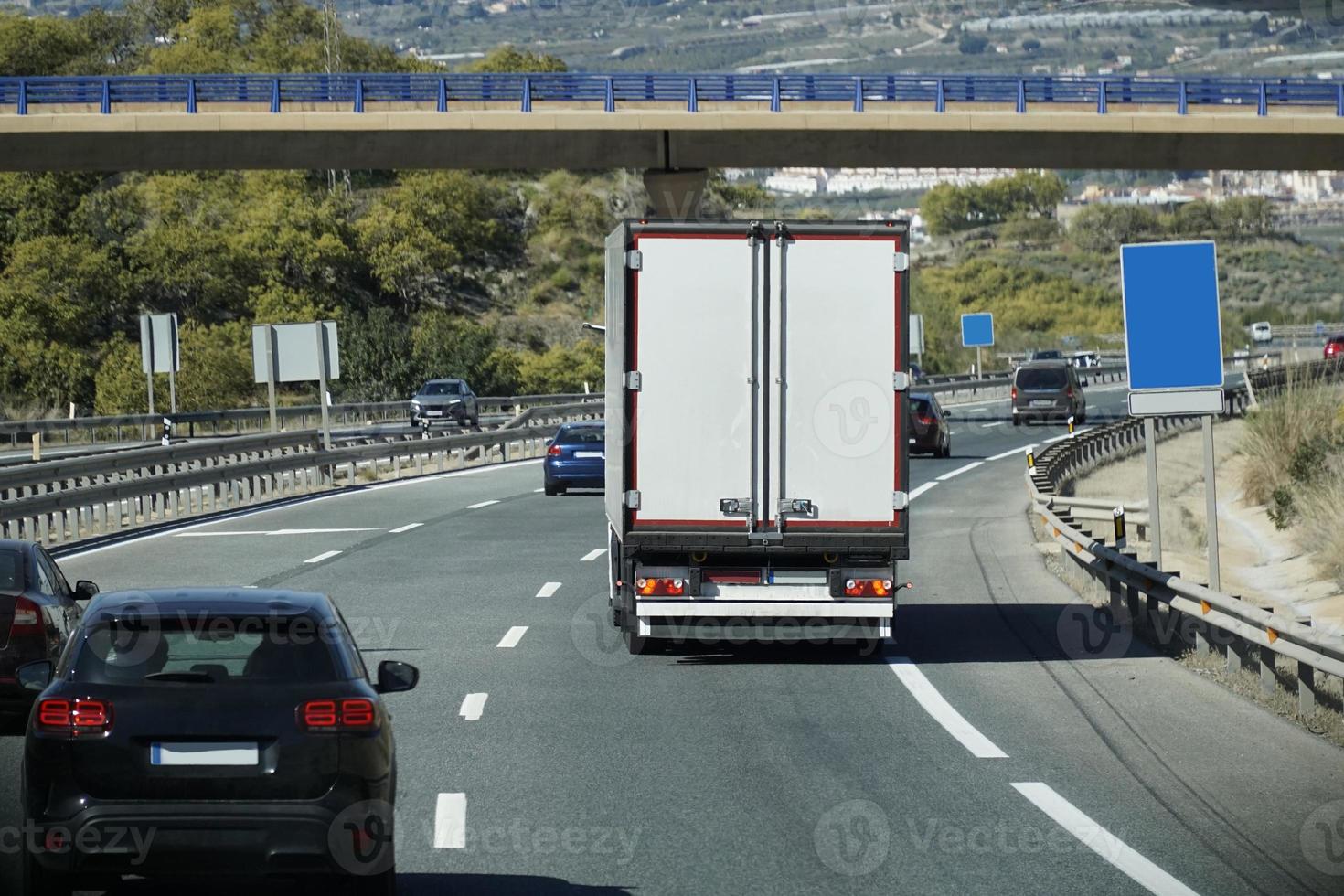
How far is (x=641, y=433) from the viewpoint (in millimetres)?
14758

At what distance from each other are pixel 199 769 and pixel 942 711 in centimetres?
674

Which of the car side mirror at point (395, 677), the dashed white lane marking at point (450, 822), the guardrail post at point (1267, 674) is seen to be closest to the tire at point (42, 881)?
the car side mirror at point (395, 677)

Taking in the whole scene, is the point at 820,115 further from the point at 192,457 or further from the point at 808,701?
the point at 808,701

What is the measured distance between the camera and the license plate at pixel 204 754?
7.14 metres

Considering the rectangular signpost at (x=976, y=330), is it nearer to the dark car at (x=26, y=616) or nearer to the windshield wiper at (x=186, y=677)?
the dark car at (x=26, y=616)

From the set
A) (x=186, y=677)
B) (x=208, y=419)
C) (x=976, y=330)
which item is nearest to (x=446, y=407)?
(x=208, y=419)

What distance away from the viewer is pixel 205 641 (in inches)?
301

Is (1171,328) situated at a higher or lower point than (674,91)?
lower

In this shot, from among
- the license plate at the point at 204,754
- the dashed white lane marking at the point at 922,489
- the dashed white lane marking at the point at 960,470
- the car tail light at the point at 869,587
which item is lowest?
the dashed white lane marking at the point at 960,470

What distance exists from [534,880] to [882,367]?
23.7 ft

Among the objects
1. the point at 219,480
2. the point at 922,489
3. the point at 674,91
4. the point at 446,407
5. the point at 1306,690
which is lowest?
the point at 922,489

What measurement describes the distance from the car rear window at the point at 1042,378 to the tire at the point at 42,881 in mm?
54352

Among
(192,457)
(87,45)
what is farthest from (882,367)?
(87,45)

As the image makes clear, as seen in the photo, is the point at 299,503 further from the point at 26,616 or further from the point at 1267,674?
the point at 1267,674
